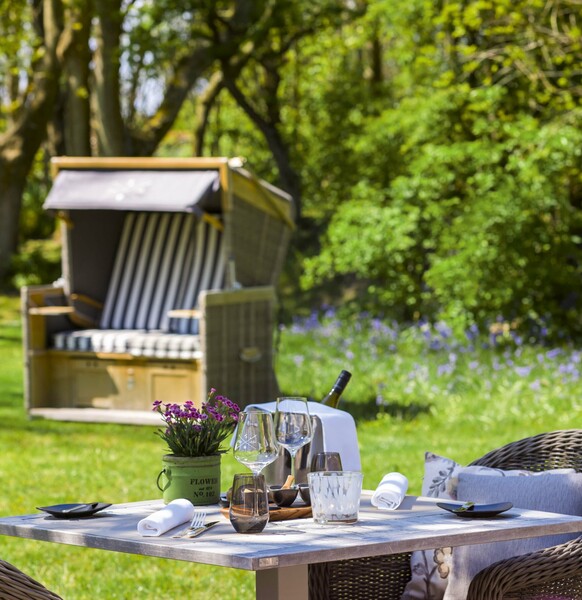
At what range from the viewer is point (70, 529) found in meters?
2.98

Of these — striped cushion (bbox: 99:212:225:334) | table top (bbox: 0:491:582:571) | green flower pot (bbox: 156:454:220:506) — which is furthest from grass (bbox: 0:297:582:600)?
table top (bbox: 0:491:582:571)

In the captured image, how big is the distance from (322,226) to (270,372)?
902 cm

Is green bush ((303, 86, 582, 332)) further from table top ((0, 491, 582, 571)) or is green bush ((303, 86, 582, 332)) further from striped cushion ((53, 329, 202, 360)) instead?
table top ((0, 491, 582, 571))

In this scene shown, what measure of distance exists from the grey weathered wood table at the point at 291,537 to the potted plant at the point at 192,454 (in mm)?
87

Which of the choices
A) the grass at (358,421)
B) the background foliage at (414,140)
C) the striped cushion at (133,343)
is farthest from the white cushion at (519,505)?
the background foliage at (414,140)

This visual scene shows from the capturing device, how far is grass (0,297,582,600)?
5379 mm

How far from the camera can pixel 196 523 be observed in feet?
9.71

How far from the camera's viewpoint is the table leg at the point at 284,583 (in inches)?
110

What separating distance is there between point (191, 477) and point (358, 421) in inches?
231

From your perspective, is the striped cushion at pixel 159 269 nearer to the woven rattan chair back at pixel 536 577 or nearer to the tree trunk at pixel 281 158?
the woven rattan chair back at pixel 536 577

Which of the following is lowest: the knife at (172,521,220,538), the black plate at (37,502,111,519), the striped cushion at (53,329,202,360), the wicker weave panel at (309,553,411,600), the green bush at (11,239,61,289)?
the wicker weave panel at (309,553,411,600)

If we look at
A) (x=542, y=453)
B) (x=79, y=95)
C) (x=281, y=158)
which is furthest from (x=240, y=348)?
(x=281, y=158)

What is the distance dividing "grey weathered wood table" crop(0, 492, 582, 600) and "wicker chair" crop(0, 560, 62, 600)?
0.81 feet

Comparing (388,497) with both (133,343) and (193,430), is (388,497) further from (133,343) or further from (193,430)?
(133,343)
